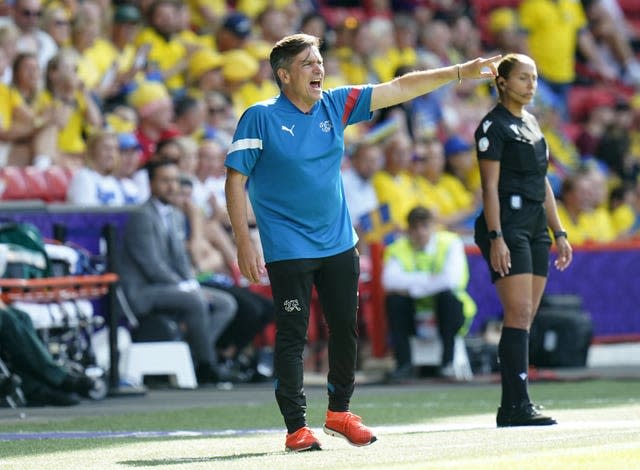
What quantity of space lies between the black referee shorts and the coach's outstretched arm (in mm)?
1185

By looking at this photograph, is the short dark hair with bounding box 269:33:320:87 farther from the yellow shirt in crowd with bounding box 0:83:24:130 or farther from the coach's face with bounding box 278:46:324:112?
the yellow shirt in crowd with bounding box 0:83:24:130

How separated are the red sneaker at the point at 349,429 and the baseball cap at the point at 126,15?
30.4 feet

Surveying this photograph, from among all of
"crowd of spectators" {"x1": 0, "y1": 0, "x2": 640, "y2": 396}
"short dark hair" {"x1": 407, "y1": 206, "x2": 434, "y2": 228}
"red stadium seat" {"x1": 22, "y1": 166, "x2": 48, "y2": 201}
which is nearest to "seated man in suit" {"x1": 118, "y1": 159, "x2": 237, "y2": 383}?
"crowd of spectators" {"x1": 0, "y1": 0, "x2": 640, "y2": 396}

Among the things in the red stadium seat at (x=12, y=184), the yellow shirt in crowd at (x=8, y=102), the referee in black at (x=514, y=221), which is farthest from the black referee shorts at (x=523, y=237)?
the yellow shirt in crowd at (x=8, y=102)

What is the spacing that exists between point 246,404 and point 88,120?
4482 millimetres

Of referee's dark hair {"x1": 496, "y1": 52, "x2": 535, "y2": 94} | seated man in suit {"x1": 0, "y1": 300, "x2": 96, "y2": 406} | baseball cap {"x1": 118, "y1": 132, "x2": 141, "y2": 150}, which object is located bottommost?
seated man in suit {"x1": 0, "y1": 300, "x2": 96, "y2": 406}

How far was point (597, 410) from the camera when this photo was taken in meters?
10.6

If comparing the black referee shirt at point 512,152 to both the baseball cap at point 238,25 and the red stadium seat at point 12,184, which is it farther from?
the baseball cap at point 238,25

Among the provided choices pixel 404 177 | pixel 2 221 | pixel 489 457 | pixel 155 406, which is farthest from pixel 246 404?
pixel 404 177

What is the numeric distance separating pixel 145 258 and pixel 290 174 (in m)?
5.81

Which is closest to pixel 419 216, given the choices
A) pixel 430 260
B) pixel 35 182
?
pixel 430 260

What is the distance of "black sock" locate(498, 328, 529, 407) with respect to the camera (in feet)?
30.0

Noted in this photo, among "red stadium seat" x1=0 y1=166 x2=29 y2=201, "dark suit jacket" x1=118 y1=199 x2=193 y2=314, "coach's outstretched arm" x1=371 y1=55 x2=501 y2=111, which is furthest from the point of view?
"dark suit jacket" x1=118 y1=199 x2=193 y2=314

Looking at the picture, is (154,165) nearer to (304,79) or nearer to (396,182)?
(396,182)
